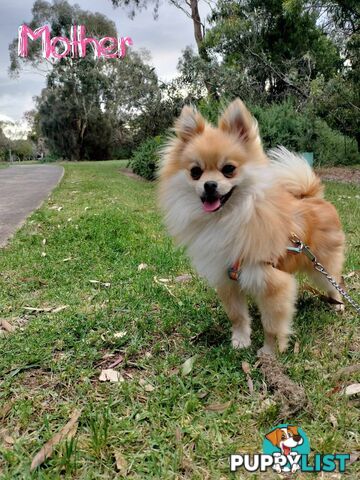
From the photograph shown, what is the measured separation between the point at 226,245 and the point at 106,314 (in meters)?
1.22

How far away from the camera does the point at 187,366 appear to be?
2.29 meters

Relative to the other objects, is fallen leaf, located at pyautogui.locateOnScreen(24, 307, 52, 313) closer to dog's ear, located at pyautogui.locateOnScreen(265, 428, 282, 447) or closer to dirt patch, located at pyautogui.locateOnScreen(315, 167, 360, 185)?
dog's ear, located at pyautogui.locateOnScreen(265, 428, 282, 447)

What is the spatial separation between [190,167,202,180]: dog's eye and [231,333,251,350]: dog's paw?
1.10 meters

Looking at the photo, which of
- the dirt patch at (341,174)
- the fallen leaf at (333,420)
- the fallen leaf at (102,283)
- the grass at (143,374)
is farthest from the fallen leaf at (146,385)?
the dirt patch at (341,174)

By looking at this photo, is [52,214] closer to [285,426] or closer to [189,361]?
[189,361]

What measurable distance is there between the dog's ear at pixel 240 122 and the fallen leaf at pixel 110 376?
5.30 ft

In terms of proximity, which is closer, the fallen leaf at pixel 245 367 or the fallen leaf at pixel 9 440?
the fallen leaf at pixel 9 440

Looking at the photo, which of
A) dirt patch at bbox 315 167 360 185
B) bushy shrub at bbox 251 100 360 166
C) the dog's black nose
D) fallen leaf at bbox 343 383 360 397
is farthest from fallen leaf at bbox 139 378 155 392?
dirt patch at bbox 315 167 360 185

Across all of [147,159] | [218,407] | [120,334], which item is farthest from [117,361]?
[147,159]

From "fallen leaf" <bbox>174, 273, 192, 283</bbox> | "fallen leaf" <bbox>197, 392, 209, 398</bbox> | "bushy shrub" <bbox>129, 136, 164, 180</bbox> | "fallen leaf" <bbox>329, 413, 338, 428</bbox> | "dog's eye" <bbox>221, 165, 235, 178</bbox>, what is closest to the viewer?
"fallen leaf" <bbox>329, 413, 338, 428</bbox>

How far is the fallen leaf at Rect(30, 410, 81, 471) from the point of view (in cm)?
163

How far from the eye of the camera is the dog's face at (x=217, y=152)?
2.27m

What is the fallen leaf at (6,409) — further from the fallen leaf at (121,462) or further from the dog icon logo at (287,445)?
the dog icon logo at (287,445)

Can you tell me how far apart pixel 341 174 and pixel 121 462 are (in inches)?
489
